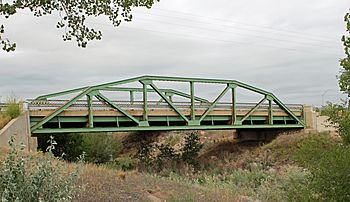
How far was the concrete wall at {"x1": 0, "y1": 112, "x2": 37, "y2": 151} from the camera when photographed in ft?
78.4

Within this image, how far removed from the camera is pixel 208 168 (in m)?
39.6

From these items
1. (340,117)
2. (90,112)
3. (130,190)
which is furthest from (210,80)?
(340,117)

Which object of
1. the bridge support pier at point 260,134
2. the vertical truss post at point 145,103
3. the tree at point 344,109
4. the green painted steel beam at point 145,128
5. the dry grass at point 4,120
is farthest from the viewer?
the bridge support pier at point 260,134

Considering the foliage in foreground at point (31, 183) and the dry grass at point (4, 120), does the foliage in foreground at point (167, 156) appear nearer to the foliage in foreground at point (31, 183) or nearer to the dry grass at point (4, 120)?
the dry grass at point (4, 120)

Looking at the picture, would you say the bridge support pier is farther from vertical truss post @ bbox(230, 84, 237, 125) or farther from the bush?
the bush

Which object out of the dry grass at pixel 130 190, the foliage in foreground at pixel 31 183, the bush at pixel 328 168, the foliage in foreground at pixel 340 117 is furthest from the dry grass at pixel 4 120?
the foliage in foreground at pixel 340 117

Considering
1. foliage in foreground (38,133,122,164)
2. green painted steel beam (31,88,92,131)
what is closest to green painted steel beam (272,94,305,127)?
foliage in foreground (38,133,122,164)

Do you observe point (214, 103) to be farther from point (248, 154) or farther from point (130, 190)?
point (130, 190)

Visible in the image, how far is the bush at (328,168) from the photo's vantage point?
803 centimetres

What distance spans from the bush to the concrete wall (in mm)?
17109

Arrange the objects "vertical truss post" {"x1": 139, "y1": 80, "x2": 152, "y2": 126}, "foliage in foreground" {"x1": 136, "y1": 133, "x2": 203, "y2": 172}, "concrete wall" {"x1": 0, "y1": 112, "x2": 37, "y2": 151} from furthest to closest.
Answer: "foliage in foreground" {"x1": 136, "y1": 133, "x2": 203, "y2": 172}
"vertical truss post" {"x1": 139, "y1": 80, "x2": 152, "y2": 126}
"concrete wall" {"x1": 0, "y1": 112, "x2": 37, "y2": 151}

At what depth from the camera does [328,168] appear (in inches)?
324

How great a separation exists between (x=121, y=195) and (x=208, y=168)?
27957 mm

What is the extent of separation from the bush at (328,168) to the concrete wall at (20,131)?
56.1ft
